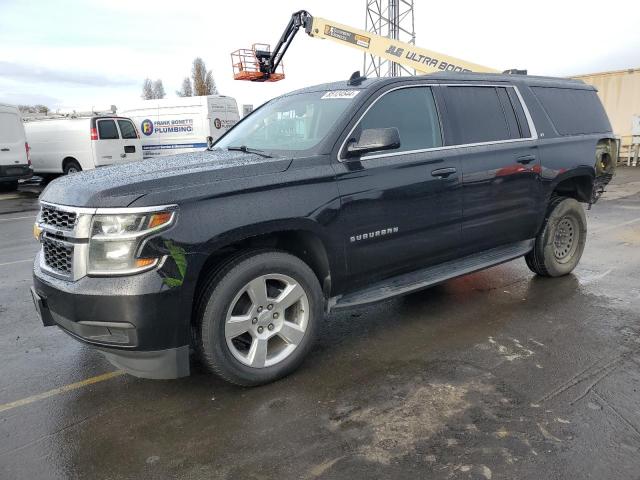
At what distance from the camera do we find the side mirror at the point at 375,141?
334 cm

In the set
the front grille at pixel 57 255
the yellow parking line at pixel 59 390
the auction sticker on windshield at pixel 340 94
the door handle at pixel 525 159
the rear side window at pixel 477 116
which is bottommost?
the yellow parking line at pixel 59 390

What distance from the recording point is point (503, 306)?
4578 millimetres

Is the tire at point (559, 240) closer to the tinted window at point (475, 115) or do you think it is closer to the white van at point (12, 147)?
the tinted window at point (475, 115)

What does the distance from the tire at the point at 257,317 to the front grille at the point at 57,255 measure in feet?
2.48

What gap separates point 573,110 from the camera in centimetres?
523

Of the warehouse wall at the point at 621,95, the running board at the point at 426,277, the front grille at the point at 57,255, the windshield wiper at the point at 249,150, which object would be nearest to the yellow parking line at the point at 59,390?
the front grille at the point at 57,255

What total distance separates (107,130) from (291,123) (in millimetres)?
13745

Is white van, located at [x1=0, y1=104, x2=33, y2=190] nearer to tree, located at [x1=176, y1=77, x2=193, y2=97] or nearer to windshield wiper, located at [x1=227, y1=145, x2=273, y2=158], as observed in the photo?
windshield wiper, located at [x1=227, y1=145, x2=273, y2=158]

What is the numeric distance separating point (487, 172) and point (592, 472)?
2495 mm

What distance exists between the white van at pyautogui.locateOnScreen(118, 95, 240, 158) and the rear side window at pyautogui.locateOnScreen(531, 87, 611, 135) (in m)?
12.7

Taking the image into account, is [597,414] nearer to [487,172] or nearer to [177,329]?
[487,172]

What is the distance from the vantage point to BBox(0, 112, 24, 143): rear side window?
1456cm

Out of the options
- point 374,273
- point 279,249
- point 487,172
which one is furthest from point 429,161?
point 279,249

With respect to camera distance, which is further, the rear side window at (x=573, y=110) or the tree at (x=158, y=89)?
the tree at (x=158, y=89)
